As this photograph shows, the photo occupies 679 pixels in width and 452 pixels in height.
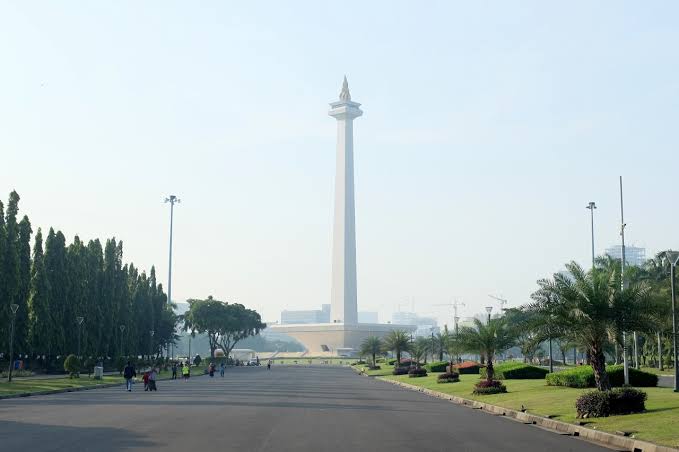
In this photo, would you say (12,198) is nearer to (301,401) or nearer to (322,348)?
(301,401)

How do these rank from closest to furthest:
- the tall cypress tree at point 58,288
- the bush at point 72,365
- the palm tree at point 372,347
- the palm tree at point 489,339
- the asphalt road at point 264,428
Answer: the asphalt road at point 264,428
the palm tree at point 489,339
the bush at point 72,365
the tall cypress tree at point 58,288
the palm tree at point 372,347

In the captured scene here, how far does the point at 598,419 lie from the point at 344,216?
131m

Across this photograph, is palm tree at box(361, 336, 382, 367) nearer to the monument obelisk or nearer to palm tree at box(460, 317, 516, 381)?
the monument obelisk

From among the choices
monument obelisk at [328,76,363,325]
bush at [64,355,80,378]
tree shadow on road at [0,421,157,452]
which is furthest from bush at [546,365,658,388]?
monument obelisk at [328,76,363,325]

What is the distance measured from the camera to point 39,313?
2594 inches

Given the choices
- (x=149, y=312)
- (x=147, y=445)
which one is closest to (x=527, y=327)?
(x=147, y=445)

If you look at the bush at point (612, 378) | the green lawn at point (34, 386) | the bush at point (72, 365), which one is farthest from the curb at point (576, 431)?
the bush at point (72, 365)

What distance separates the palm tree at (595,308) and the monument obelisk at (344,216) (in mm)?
124711

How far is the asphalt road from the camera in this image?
18.0 metres

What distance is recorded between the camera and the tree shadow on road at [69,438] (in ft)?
57.9

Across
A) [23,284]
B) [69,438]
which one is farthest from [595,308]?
[23,284]

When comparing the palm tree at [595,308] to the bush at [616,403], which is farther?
the palm tree at [595,308]

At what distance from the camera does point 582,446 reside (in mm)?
18859

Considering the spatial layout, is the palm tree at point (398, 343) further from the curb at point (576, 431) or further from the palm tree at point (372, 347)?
the curb at point (576, 431)
